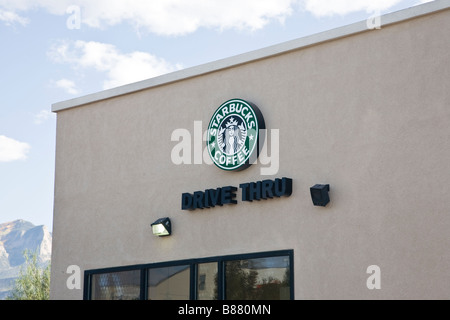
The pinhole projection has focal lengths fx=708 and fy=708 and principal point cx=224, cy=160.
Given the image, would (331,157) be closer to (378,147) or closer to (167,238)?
(378,147)

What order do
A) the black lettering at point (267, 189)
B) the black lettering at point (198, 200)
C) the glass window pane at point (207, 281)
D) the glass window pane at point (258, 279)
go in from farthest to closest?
the black lettering at point (198, 200) < the glass window pane at point (207, 281) < the black lettering at point (267, 189) < the glass window pane at point (258, 279)

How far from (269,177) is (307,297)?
1.94 m

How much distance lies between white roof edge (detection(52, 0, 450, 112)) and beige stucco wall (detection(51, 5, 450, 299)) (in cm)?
11

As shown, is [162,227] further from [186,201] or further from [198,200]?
[198,200]

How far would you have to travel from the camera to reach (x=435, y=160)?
9367mm

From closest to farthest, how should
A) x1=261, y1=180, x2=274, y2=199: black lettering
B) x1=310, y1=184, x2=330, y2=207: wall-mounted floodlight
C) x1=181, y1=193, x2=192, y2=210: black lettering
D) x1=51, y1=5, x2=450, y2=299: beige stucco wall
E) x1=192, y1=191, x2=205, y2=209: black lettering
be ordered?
x1=51, y1=5, x2=450, y2=299: beige stucco wall
x1=310, y1=184, x2=330, y2=207: wall-mounted floodlight
x1=261, y1=180, x2=274, y2=199: black lettering
x1=192, y1=191, x2=205, y2=209: black lettering
x1=181, y1=193, x2=192, y2=210: black lettering

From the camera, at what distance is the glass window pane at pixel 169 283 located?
11648mm

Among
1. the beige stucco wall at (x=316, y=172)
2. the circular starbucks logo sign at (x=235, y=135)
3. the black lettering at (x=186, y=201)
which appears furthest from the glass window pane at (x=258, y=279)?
the circular starbucks logo sign at (x=235, y=135)

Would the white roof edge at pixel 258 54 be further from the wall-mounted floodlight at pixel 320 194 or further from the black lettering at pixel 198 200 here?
the wall-mounted floodlight at pixel 320 194

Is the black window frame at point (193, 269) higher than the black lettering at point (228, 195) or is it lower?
lower

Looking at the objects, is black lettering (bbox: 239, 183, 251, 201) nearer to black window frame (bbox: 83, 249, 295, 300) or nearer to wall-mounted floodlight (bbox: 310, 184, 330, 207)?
black window frame (bbox: 83, 249, 295, 300)

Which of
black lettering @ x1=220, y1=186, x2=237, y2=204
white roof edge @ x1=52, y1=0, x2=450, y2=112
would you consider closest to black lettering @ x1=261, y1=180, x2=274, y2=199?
black lettering @ x1=220, y1=186, x2=237, y2=204

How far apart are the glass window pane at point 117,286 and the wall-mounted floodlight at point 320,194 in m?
3.73

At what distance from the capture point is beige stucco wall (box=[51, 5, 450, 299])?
9.48m
